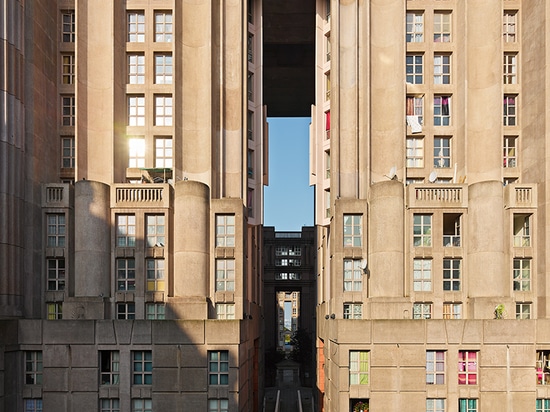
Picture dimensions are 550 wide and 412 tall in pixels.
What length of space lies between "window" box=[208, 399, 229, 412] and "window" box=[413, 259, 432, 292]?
18131 mm

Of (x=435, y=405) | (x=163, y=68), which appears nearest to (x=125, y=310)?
(x=163, y=68)

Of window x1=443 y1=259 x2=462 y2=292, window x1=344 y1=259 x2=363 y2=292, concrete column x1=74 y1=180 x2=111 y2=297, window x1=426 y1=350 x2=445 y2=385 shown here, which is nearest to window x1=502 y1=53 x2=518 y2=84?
window x1=443 y1=259 x2=462 y2=292

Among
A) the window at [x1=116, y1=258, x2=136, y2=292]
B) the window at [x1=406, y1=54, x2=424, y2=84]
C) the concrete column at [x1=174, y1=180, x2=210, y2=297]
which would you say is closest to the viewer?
the concrete column at [x1=174, y1=180, x2=210, y2=297]

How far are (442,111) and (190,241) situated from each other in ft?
84.7

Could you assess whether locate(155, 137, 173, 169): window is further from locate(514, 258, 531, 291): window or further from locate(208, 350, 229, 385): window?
locate(514, 258, 531, 291): window

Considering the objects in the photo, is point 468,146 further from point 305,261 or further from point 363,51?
point 305,261

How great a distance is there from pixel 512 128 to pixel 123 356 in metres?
39.2

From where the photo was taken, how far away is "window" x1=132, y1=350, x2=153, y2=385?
152 feet

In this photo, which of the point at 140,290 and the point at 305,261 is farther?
the point at 305,261

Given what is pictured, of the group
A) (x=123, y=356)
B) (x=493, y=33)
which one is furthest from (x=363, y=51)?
(x=123, y=356)

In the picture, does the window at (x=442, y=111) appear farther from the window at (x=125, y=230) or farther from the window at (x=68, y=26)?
the window at (x=68, y=26)

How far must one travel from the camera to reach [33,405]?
46844mm

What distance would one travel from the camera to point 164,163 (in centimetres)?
5312

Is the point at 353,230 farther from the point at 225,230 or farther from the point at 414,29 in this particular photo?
the point at 414,29
